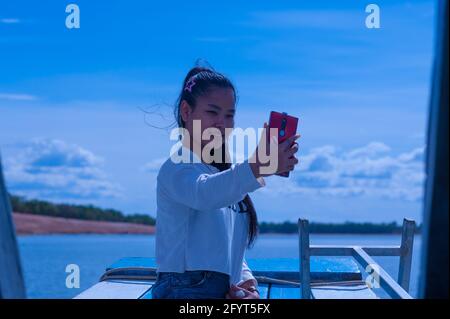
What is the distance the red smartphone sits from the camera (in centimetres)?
177

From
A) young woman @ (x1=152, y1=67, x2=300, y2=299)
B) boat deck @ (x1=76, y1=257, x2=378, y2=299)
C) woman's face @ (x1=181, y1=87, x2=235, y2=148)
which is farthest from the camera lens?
boat deck @ (x1=76, y1=257, x2=378, y2=299)

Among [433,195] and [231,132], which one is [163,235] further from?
[433,195]

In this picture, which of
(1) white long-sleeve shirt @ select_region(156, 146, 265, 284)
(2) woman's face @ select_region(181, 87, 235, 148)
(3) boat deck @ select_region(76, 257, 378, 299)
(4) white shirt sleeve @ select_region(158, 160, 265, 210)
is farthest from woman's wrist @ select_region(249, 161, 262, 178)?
(3) boat deck @ select_region(76, 257, 378, 299)

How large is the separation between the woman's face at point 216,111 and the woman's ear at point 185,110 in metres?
0.03

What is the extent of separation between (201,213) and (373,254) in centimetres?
110

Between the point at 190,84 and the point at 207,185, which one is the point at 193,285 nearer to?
the point at 207,185

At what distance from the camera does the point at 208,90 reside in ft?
7.23

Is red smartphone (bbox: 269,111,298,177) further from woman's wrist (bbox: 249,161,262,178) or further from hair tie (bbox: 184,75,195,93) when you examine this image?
hair tie (bbox: 184,75,195,93)

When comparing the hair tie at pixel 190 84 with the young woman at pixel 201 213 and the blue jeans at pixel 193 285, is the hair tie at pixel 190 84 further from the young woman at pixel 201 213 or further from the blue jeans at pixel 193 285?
the blue jeans at pixel 193 285

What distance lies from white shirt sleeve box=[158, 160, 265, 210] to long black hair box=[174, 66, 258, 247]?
0.24 m

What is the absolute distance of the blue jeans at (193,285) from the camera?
2.04 m

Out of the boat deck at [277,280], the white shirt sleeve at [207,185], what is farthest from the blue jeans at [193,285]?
→ the boat deck at [277,280]
